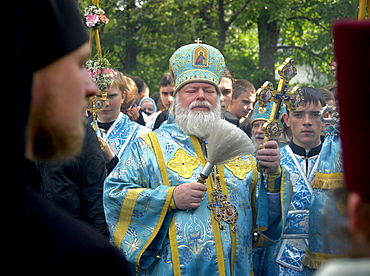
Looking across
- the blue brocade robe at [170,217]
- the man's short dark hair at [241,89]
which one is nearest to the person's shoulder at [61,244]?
the blue brocade robe at [170,217]

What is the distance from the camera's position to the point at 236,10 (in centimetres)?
1627

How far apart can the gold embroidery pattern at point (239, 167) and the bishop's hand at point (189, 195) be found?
1.57 ft

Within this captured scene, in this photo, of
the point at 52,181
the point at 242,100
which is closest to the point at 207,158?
the point at 52,181

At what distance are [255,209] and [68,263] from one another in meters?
3.25

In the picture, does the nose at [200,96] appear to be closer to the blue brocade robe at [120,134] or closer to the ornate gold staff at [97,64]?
the ornate gold staff at [97,64]

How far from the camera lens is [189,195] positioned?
14.4ft

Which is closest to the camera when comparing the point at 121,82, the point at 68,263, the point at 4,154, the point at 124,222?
the point at 4,154

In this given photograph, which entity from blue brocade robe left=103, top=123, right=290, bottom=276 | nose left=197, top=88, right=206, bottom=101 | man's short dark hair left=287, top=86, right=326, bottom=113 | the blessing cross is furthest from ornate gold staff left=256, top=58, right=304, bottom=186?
man's short dark hair left=287, top=86, right=326, bottom=113

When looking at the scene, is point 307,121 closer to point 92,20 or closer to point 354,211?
point 92,20

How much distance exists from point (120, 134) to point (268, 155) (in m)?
2.86

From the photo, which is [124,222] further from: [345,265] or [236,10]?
[236,10]

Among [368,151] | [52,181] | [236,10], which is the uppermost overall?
[236,10]

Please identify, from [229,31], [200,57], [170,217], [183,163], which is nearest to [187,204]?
[170,217]

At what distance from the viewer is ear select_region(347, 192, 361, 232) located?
4.30 ft
